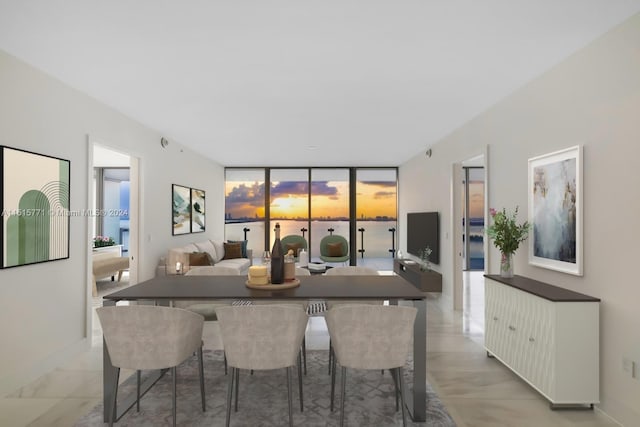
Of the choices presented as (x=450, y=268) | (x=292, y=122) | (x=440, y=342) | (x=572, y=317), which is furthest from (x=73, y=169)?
(x=450, y=268)

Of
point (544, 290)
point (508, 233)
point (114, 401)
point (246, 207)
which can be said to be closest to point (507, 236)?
point (508, 233)

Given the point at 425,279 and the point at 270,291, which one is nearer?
the point at 270,291

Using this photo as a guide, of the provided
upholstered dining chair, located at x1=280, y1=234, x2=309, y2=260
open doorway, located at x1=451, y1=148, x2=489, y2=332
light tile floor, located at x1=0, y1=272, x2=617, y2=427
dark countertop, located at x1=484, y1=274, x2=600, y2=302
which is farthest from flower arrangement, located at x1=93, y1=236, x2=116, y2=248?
dark countertop, located at x1=484, y1=274, x2=600, y2=302

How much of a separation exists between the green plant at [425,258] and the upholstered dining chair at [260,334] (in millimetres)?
4550

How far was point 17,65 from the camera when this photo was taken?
298 cm

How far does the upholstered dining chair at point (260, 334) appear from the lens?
7.10 ft

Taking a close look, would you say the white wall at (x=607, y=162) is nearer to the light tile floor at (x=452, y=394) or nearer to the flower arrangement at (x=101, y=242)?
the light tile floor at (x=452, y=394)

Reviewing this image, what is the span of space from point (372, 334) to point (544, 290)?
1549 millimetres

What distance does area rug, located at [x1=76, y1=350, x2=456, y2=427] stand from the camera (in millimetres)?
2471

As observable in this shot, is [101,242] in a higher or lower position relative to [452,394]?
higher

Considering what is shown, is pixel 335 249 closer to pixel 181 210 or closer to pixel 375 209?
pixel 375 209

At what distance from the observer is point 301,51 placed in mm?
2824

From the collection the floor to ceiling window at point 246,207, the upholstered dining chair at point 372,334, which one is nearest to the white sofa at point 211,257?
the floor to ceiling window at point 246,207

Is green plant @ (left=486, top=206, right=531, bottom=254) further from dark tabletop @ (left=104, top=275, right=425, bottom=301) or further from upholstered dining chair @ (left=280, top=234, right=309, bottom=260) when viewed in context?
upholstered dining chair @ (left=280, top=234, right=309, bottom=260)
